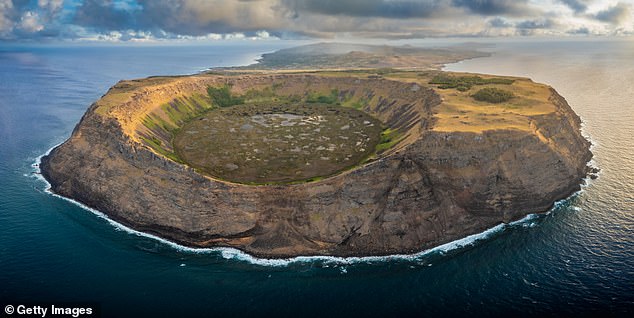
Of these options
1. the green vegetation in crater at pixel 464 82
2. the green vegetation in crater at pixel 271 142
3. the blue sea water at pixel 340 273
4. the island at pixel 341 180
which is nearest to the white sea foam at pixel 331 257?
the blue sea water at pixel 340 273

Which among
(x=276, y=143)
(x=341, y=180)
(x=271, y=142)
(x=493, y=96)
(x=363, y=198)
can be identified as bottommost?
(x=363, y=198)

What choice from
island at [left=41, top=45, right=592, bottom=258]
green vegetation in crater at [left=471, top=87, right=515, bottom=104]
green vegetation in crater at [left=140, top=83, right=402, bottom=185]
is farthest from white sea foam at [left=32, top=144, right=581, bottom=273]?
green vegetation in crater at [left=471, top=87, right=515, bottom=104]

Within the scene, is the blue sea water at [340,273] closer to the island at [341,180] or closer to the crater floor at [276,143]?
the island at [341,180]

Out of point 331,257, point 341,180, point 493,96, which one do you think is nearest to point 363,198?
point 341,180

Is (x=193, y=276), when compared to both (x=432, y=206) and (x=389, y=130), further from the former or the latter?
(x=389, y=130)

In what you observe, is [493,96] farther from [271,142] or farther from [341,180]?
[271,142]

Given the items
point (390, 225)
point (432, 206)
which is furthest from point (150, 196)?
point (432, 206)
